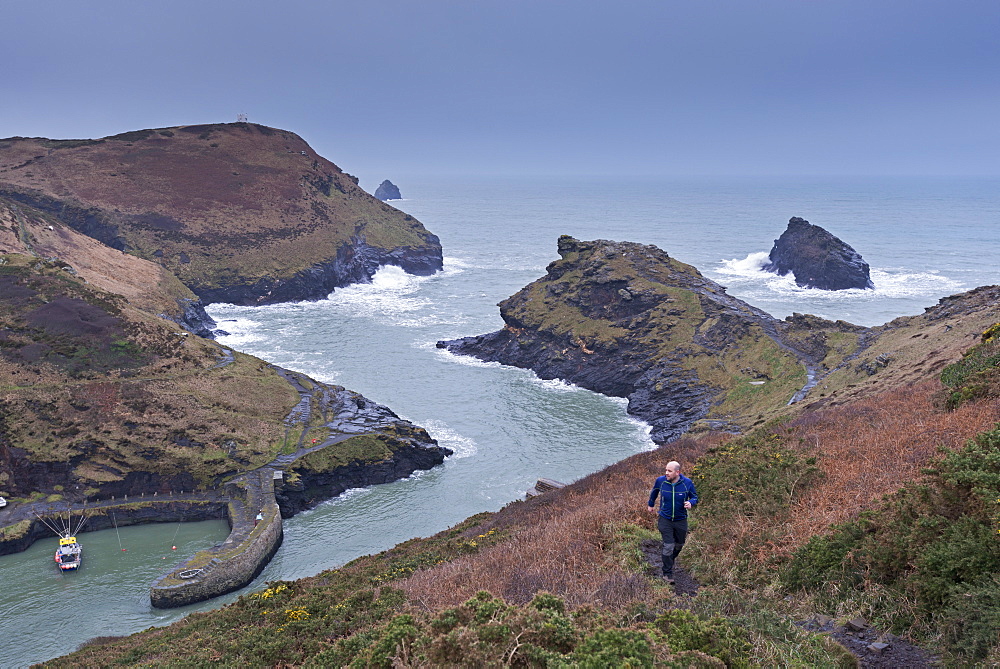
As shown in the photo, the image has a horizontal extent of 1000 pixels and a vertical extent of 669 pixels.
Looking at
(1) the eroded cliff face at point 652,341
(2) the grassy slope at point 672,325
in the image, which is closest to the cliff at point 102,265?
(1) the eroded cliff face at point 652,341

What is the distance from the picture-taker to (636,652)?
7840 millimetres

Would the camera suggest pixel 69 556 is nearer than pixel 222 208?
Yes

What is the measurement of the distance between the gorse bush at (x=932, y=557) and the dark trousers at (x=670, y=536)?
1.99 m

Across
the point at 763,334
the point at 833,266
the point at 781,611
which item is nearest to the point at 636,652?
the point at 781,611

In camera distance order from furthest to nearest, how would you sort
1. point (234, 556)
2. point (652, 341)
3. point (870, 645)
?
point (652, 341) < point (234, 556) < point (870, 645)

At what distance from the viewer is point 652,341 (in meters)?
77.5

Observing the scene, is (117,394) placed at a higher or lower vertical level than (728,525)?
lower

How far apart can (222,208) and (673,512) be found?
160m

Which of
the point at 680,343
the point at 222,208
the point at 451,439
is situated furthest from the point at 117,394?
the point at 222,208

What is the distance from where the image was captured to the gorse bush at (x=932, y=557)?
27.7 feet

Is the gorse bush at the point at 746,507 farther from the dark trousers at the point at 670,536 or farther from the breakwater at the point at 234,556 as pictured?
the breakwater at the point at 234,556

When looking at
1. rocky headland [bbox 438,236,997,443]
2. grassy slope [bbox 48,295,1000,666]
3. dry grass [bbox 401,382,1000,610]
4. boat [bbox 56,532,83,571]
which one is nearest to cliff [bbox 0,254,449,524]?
boat [bbox 56,532,83,571]

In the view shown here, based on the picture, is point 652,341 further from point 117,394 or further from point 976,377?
point 976,377

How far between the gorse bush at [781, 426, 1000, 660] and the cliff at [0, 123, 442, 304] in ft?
425
